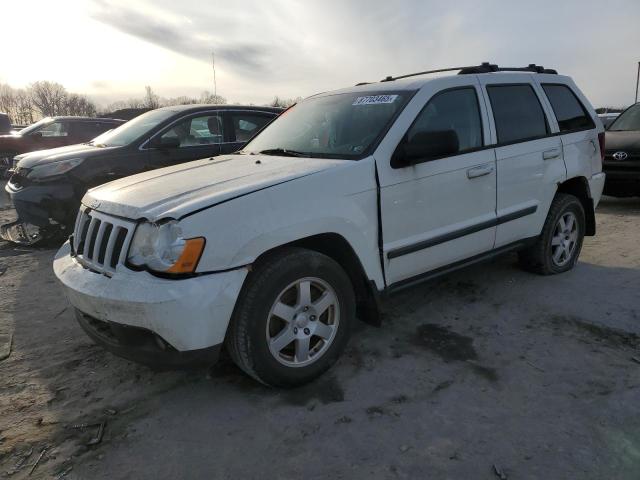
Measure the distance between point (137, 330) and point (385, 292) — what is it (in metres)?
1.52

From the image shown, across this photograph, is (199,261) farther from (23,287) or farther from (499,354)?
(23,287)

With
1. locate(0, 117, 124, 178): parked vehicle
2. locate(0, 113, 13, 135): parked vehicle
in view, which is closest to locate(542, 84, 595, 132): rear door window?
locate(0, 117, 124, 178): parked vehicle

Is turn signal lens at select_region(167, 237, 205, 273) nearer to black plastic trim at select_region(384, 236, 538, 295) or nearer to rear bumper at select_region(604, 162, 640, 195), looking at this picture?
black plastic trim at select_region(384, 236, 538, 295)

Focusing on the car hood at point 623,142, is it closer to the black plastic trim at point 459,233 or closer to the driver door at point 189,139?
the black plastic trim at point 459,233

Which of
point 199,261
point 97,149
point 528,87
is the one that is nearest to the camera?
point 199,261

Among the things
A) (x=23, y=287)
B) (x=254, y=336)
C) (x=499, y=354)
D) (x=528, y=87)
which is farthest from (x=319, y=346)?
(x=23, y=287)

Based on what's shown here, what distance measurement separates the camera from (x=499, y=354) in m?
3.16

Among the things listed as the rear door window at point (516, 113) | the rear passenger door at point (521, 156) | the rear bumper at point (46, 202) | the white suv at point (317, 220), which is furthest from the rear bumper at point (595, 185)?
the rear bumper at point (46, 202)

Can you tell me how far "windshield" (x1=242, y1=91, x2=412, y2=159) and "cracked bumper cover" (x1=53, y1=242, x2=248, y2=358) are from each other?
1.26 metres

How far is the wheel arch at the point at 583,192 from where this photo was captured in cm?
457

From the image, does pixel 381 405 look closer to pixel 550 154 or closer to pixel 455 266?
pixel 455 266

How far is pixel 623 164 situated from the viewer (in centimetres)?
738

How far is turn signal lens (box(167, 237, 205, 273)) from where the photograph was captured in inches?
92.3

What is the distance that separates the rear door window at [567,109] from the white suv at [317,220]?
3cm
